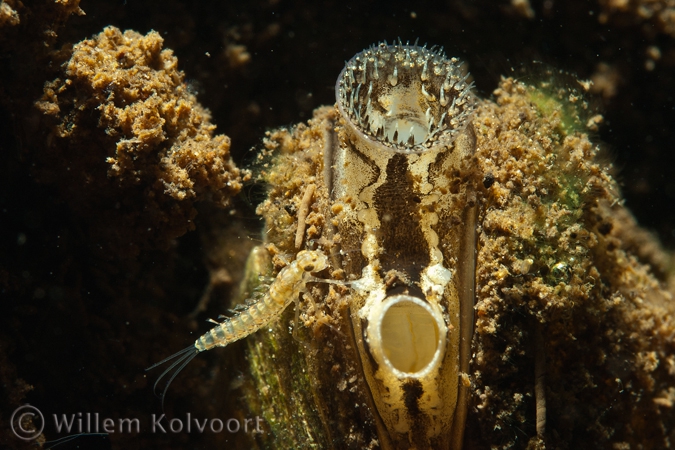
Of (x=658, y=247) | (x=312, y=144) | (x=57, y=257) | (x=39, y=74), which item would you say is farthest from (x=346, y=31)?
(x=658, y=247)

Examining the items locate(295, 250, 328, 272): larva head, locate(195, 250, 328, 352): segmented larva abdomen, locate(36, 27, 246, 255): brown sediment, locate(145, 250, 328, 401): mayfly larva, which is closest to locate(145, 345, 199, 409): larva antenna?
locate(145, 250, 328, 401): mayfly larva

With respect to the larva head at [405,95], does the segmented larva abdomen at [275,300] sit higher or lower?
lower

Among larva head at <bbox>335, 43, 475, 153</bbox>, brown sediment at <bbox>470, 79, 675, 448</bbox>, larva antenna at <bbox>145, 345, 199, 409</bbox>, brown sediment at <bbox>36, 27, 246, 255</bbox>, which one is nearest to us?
larva head at <bbox>335, 43, 475, 153</bbox>

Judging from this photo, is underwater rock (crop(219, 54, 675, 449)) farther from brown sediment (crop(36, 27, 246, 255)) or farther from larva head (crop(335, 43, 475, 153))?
brown sediment (crop(36, 27, 246, 255))

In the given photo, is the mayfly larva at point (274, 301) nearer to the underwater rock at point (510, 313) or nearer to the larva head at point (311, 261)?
the larva head at point (311, 261)

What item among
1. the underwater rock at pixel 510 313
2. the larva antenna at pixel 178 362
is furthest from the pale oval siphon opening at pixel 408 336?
the larva antenna at pixel 178 362

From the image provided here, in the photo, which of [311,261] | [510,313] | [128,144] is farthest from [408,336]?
[128,144]

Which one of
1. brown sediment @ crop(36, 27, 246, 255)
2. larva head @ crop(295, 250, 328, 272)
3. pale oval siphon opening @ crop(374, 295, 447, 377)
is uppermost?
brown sediment @ crop(36, 27, 246, 255)

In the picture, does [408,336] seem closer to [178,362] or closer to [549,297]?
[549,297]
